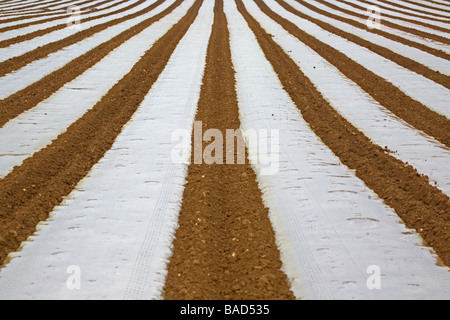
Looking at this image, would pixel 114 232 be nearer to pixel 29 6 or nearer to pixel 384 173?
pixel 384 173

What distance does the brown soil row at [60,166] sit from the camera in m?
4.96

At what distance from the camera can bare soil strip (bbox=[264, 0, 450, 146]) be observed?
8.09m

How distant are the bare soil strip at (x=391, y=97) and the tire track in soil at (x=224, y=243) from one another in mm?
4222

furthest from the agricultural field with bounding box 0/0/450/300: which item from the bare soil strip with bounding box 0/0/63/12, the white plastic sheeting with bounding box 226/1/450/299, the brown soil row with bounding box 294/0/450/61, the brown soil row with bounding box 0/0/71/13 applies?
the bare soil strip with bounding box 0/0/63/12

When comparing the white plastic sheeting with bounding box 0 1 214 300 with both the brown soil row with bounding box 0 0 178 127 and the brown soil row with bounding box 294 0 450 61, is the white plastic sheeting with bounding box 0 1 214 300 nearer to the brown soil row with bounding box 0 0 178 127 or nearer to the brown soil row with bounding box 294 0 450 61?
the brown soil row with bounding box 0 0 178 127

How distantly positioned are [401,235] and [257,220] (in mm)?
1771

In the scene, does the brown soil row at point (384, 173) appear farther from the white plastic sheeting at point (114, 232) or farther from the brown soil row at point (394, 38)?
the brown soil row at point (394, 38)

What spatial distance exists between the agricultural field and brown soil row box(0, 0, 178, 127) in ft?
0.21

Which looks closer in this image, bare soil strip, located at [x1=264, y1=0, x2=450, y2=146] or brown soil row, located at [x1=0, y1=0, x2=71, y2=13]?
bare soil strip, located at [x1=264, y1=0, x2=450, y2=146]

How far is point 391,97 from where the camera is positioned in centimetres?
978

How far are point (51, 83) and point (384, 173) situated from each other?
8632 mm

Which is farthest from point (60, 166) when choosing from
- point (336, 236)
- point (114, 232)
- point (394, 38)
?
point (394, 38)
